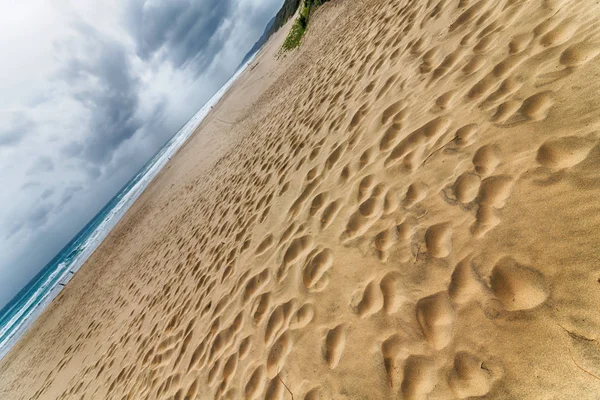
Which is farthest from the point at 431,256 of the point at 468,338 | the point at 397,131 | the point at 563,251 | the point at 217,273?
the point at 217,273

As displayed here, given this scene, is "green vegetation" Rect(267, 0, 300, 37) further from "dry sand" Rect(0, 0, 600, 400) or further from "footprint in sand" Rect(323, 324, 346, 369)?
"footprint in sand" Rect(323, 324, 346, 369)

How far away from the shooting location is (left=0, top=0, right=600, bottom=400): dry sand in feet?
4.50

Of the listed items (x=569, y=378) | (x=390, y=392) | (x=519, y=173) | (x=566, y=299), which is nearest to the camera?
(x=569, y=378)

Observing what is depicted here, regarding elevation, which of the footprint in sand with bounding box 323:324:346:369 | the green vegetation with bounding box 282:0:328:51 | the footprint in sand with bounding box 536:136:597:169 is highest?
the green vegetation with bounding box 282:0:328:51

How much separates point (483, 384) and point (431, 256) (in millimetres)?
713

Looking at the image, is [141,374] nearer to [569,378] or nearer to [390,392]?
[390,392]

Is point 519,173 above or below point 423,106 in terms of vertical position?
below

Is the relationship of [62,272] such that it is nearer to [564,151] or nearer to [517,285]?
[517,285]

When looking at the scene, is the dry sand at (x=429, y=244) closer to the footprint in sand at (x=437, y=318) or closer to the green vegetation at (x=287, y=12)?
the footprint in sand at (x=437, y=318)

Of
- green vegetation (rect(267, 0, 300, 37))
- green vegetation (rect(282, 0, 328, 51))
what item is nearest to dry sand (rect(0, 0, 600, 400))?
green vegetation (rect(282, 0, 328, 51))

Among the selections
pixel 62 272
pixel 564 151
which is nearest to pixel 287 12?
pixel 62 272

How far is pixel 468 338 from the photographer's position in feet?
4.78

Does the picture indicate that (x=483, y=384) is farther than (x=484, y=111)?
No

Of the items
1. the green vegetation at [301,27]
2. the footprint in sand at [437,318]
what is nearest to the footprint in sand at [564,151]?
the footprint in sand at [437,318]
